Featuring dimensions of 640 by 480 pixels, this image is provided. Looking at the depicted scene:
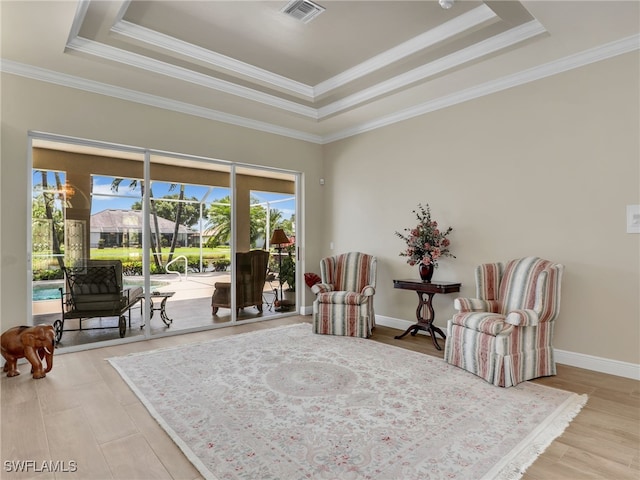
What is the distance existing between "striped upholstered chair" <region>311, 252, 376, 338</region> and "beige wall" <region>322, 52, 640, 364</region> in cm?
46

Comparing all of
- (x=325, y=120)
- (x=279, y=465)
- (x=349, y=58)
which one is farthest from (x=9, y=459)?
(x=325, y=120)

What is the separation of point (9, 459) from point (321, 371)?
221 centimetres

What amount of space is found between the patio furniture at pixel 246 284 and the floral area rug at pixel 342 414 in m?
1.42

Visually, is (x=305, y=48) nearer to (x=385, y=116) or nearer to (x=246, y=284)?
(x=385, y=116)

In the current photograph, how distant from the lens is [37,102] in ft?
12.7

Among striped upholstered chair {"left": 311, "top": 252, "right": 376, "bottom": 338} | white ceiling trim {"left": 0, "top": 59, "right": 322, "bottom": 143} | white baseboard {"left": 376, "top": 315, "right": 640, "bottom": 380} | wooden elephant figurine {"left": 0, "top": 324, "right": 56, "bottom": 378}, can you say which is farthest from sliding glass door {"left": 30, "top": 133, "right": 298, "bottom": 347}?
white baseboard {"left": 376, "top": 315, "right": 640, "bottom": 380}

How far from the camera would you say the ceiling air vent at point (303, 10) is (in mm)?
3163

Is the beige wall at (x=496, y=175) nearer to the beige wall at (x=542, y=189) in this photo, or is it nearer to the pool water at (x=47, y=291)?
the beige wall at (x=542, y=189)

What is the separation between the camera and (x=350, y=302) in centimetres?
468

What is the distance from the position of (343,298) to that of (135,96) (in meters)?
3.54

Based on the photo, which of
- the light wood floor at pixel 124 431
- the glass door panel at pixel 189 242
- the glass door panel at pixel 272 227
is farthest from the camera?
the glass door panel at pixel 272 227

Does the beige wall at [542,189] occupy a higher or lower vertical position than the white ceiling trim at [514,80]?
lower

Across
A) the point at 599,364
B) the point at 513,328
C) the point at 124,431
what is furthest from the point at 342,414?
the point at 599,364

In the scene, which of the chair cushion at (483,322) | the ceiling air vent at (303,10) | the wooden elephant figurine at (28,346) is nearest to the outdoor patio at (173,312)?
the wooden elephant figurine at (28,346)
